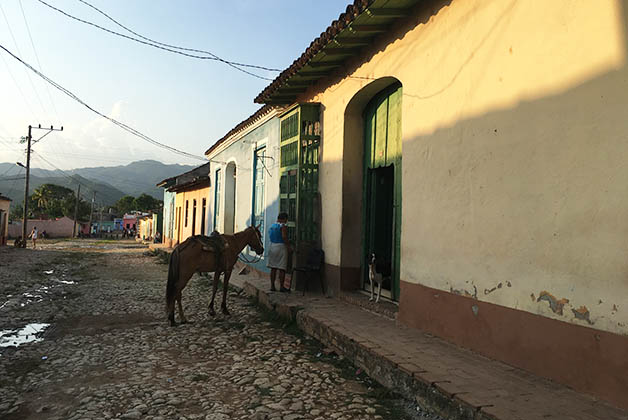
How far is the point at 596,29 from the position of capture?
303cm

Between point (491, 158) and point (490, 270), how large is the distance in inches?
39.9

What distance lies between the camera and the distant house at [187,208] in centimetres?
1945

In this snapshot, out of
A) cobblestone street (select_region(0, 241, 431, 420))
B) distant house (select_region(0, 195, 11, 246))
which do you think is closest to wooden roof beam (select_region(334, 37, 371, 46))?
cobblestone street (select_region(0, 241, 431, 420))

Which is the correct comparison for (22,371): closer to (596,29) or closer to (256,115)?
(596,29)

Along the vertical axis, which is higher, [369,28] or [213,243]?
[369,28]

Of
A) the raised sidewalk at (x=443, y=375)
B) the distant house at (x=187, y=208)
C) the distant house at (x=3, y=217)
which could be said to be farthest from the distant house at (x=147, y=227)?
the raised sidewalk at (x=443, y=375)

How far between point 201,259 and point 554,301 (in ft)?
16.4

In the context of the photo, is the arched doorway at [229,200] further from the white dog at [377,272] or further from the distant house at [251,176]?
the white dog at [377,272]

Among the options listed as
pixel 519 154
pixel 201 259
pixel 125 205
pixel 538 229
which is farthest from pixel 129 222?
pixel 538 229

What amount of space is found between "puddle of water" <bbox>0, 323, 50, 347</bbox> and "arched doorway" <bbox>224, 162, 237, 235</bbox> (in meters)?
8.99

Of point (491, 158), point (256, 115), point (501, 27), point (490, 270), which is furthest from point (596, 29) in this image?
point (256, 115)

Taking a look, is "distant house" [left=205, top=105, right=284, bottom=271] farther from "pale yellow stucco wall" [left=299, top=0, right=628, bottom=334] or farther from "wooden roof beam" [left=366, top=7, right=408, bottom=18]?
"wooden roof beam" [left=366, top=7, right=408, bottom=18]

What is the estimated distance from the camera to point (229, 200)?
49.8 ft

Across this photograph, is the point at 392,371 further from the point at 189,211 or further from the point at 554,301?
the point at 189,211
